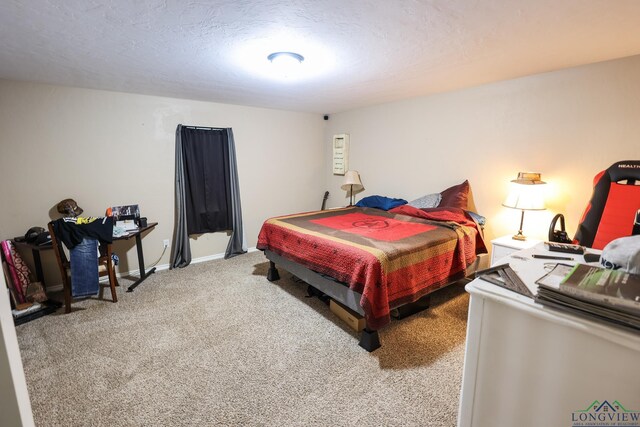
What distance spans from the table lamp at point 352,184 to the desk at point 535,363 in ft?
11.4

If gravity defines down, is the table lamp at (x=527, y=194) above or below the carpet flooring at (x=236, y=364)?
above

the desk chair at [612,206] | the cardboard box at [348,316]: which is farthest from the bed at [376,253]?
the desk chair at [612,206]

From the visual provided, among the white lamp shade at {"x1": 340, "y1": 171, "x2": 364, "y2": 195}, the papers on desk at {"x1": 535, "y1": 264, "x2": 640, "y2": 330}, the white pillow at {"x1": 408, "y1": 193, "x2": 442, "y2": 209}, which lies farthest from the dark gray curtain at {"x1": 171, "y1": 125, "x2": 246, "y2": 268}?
the papers on desk at {"x1": 535, "y1": 264, "x2": 640, "y2": 330}

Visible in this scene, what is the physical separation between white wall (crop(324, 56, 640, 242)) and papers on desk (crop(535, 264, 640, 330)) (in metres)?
2.14

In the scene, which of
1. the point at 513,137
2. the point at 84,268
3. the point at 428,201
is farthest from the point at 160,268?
the point at 513,137

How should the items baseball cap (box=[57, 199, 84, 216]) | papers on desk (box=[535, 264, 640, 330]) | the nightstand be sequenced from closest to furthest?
papers on desk (box=[535, 264, 640, 330]) → the nightstand → baseball cap (box=[57, 199, 84, 216])

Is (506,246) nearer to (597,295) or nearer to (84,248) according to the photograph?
(597,295)

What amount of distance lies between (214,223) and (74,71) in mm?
2249

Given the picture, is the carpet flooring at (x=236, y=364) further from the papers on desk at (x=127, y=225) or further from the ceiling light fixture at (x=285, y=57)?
the ceiling light fixture at (x=285, y=57)

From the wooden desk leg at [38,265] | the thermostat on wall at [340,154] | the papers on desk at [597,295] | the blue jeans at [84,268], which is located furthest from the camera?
the thermostat on wall at [340,154]

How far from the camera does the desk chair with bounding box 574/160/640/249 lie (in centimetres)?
208

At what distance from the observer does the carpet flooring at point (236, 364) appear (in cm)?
165

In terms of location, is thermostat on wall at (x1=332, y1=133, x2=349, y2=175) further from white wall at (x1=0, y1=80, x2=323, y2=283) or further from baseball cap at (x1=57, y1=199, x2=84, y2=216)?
baseball cap at (x1=57, y1=199, x2=84, y2=216)

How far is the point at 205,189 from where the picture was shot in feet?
13.4
